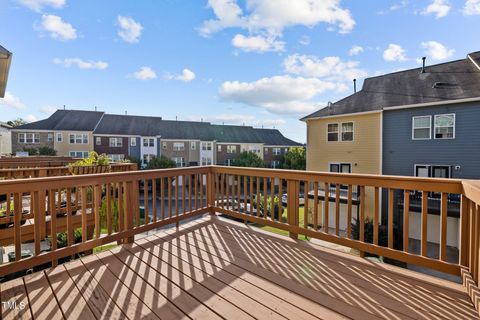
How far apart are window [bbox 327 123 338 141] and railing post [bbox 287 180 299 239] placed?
34.8ft

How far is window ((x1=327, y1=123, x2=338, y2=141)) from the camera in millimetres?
12945

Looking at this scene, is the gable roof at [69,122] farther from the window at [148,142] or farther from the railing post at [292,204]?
the railing post at [292,204]

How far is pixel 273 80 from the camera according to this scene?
16141 millimetres

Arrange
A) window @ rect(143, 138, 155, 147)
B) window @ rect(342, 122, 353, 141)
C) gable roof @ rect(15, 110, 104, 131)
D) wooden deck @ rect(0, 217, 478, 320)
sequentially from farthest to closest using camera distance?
window @ rect(143, 138, 155, 147) → gable roof @ rect(15, 110, 104, 131) → window @ rect(342, 122, 353, 141) → wooden deck @ rect(0, 217, 478, 320)

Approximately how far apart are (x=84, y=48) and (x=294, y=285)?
13.7 meters

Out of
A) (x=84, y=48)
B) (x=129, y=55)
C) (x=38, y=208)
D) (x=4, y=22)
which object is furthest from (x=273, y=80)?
(x=38, y=208)

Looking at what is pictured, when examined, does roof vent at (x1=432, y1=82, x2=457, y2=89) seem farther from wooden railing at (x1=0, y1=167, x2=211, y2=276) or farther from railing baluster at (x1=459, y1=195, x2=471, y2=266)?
wooden railing at (x1=0, y1=167, x2=211, y2=276)

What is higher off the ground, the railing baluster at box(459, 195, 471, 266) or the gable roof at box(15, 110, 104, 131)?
the gable roof at box(15, 110, 104, 131)

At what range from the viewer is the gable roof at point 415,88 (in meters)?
10.1

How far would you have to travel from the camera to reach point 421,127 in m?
10.5

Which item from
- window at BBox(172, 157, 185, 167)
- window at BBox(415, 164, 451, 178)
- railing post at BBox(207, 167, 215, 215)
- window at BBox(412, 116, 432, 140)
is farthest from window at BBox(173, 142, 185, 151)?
railing post at BBox(207, 167, 215, 215)

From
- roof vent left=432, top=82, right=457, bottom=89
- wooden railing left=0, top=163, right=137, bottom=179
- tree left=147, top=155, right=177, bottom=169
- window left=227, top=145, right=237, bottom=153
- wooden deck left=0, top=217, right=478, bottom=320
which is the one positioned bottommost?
wooden deck left=0, top=217, right=478, bottom=320

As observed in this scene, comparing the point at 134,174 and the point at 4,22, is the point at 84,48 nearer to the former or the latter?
the point at 4,22

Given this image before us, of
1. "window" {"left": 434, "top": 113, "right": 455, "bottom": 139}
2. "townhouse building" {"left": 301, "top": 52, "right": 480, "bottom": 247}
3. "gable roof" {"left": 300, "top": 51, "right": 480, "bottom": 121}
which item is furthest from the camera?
"gable roof" {"left": 300, "top": 51, "right": 480, "bottom": 121}
